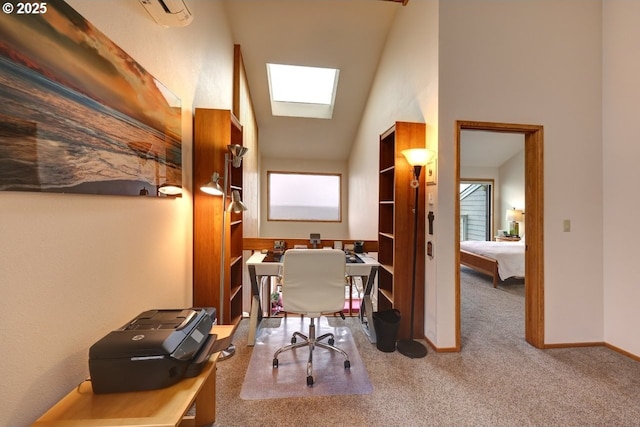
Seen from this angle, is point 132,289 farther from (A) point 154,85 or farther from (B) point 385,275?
(B) point 385,275

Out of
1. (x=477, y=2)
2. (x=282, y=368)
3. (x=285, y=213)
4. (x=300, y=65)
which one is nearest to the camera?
(x=282, y=368)

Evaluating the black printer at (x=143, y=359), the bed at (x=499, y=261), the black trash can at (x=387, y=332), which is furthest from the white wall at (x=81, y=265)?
the bed at (x=499, y=261)

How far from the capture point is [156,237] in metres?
1.82

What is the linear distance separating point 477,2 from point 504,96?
2.83 ft

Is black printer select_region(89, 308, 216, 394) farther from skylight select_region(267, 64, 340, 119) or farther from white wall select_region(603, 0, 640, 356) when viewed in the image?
skylight select_region(267, 64, 340, 119)

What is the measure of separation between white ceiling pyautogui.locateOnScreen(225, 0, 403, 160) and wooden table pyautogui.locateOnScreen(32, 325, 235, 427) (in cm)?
409

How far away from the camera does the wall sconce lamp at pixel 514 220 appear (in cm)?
619

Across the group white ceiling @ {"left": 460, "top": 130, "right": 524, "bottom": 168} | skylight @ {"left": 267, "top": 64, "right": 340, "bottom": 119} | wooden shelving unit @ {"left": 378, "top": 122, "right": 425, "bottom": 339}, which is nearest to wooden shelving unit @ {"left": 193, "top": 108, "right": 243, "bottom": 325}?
wooden shelving unit @ {"left": 378, "top": 122, "right": 425, "bottom": 339}

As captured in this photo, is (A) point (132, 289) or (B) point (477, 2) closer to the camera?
(A) point (132, 289)

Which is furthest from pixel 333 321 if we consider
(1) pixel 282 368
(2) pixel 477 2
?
(2) pixel 477 2

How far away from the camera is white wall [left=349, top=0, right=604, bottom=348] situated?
2.37 m

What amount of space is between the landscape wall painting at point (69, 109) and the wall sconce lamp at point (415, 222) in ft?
6.77

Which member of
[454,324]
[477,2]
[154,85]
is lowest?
[454,324]

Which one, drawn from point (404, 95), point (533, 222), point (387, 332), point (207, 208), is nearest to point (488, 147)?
point (404, 95)
